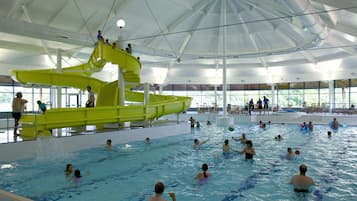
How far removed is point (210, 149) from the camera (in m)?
12.3

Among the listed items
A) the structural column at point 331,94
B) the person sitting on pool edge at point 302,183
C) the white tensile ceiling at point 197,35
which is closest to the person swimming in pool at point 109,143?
the white tensile ceiling at point 197,35

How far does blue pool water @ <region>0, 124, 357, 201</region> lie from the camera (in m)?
6.59

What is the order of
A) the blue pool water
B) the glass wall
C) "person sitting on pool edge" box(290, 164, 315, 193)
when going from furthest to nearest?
the glass wall → "person sitting on pool edge" box(290, 164, 315, 193) → the blue pool water

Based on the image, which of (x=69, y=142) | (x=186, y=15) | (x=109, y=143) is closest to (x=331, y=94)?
(x=186, y=15)

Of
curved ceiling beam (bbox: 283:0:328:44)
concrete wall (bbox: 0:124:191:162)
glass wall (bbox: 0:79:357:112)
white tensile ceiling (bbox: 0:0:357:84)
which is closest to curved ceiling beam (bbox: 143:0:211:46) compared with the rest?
white tensile ceiling (bbox: 0:0:357:84)

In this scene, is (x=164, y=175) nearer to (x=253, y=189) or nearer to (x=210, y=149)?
(x=253, y=189)

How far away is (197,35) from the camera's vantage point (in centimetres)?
2242

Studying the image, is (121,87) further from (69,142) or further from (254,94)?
(254,94)

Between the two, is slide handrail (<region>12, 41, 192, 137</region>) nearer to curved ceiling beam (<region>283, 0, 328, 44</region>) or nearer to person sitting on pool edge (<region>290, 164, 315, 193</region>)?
curved ceiling beam (<region>283, 0, 328, 44</region>)

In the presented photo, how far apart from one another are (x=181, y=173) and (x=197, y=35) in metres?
15.7

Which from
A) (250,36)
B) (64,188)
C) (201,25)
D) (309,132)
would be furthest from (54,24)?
(309,132)

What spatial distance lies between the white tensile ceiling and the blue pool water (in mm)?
4862

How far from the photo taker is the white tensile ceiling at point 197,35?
13062 mm

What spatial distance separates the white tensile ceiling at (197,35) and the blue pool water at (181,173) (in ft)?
15.9
